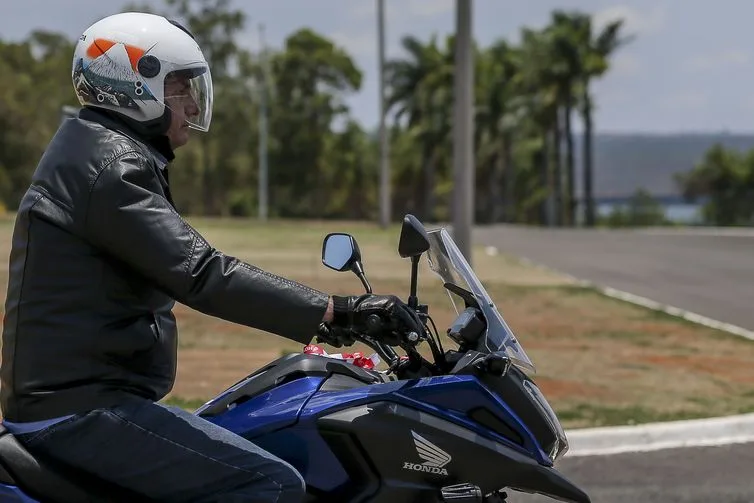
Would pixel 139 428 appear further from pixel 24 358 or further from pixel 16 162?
pixel 16 162

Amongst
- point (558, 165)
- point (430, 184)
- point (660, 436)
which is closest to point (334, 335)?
point (660, 436)

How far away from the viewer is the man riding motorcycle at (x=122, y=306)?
2746 mm

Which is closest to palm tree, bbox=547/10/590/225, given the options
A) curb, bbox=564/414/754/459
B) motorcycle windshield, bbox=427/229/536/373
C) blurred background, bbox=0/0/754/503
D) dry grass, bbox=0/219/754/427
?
blurred background, bbox=0/0/754/503

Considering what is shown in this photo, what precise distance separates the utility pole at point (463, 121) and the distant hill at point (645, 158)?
105626 mm

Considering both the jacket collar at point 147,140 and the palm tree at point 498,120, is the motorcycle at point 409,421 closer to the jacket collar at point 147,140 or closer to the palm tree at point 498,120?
the jacket collar at point 147,140

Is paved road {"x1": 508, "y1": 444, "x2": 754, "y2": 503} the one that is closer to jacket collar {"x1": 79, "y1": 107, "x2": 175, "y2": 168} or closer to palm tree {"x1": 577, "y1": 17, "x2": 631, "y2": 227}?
jacket collar {"x1": 79, "y1": 107, "x2": 175, "y2": 168}

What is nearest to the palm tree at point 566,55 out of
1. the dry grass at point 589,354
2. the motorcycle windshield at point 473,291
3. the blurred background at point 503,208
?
the blurred background at point 503,208

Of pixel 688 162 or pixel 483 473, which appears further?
pixel 688 162

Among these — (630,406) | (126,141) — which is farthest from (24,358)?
(630,406)

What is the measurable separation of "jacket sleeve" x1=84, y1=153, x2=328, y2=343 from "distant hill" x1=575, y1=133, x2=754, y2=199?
120583 millimetres

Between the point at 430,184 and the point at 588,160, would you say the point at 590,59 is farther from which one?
the point at 430,184

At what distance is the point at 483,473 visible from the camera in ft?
9.99

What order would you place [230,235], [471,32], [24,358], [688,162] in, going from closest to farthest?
[24,358], [471,32], [230,235], [688,162]

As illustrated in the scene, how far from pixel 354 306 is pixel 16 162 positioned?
77.4 metres
